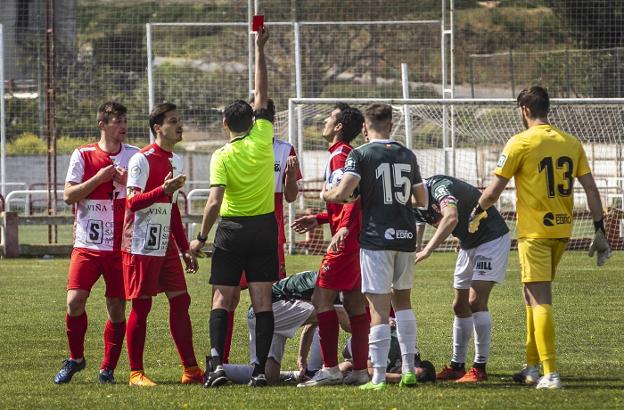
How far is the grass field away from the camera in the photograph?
8281 millimetres

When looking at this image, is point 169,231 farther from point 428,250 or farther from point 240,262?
point 428,250

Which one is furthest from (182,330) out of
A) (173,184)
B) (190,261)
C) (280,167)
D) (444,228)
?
(444,228)

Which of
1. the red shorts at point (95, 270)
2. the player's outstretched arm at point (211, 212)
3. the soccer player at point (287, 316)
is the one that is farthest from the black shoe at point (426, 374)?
the red shorts at point (95, 270)

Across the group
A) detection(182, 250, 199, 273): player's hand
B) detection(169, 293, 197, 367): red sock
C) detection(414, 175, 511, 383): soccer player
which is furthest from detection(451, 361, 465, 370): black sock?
detection(182, 250, 199, 273): player's hand

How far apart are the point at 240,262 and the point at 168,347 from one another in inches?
97.4

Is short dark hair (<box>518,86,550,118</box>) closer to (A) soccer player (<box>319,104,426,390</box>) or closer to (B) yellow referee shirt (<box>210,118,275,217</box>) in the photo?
(A) soccer player (<box>319,104,426,390</box>)

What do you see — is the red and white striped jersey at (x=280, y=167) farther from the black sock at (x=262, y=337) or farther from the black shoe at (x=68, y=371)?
the black shoe at (x=68, y=371)

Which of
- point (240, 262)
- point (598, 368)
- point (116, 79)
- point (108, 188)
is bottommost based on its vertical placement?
point (598, 368)

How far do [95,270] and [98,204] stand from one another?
0.51 metres

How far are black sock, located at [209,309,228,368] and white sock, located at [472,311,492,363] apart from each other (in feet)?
6.55

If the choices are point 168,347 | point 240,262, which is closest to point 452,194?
point 240,262

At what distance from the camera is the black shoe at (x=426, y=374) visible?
9.17 meters

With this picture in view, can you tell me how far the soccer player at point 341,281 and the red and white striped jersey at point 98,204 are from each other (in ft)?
4.56

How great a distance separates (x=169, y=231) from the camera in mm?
9211
